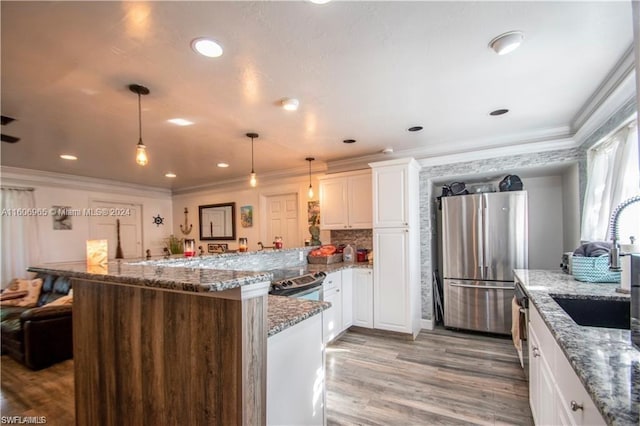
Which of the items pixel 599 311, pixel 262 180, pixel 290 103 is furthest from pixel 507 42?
pixel 262 180

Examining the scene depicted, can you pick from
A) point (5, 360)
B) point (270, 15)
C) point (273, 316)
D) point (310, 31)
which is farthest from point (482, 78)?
point (5, 360)

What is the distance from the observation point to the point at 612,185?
2.44 meters

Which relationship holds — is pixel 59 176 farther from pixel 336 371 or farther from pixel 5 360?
pixel 336 371

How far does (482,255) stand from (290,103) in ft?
9.81

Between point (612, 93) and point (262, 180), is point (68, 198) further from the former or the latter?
point (612, 93)

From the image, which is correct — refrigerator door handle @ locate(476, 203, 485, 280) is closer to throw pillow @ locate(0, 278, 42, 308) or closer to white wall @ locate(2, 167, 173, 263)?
throw pillow @ locate(0, 278, 42, 308)

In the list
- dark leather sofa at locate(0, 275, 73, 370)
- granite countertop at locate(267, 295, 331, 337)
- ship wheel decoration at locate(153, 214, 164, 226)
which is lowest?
dark leather sofa at locate(0, 275, 73, 370)

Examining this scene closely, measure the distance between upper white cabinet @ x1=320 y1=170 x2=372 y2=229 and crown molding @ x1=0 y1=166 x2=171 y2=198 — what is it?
4378 mm

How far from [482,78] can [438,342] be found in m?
2.90

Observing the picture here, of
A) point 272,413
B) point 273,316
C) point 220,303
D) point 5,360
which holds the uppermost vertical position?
point 220,303

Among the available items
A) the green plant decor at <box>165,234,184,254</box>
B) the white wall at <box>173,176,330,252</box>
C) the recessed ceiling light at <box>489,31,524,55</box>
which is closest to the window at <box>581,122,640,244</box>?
the recessed ceiling light at <box>489,31,524,55</box>

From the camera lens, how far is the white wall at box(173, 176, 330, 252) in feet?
17.2

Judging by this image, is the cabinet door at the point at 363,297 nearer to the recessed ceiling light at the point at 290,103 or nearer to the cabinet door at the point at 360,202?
the cabinet door at the point at 360,202

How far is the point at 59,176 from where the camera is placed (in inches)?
201
